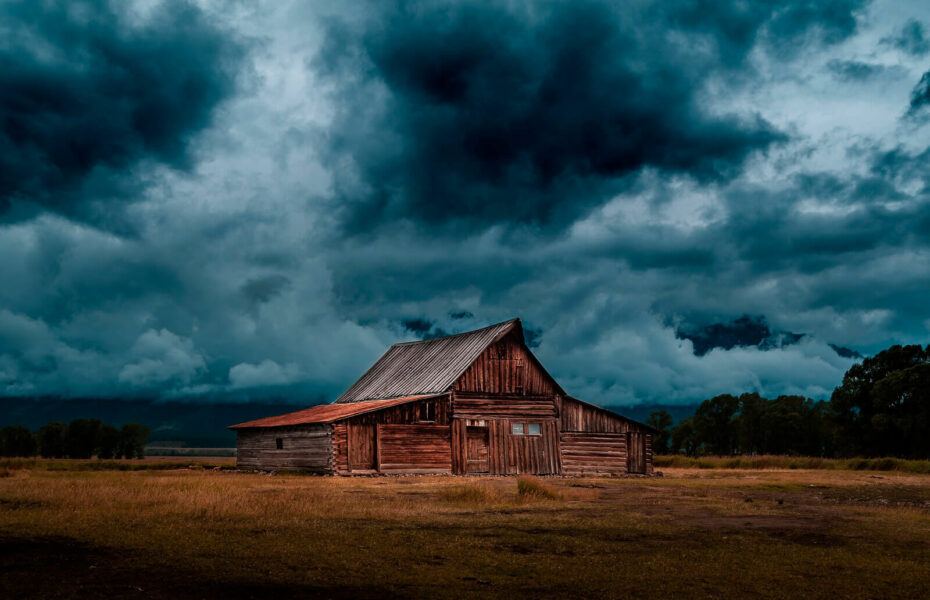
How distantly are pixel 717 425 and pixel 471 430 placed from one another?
250 ft

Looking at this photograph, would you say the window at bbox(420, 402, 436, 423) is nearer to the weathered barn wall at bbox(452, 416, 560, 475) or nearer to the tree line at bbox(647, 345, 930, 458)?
the weathered barn wall at bbox(452, 416, 560, 475)

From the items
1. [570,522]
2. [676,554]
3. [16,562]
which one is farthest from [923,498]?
[16,562]

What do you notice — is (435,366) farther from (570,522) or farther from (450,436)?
(570,522)

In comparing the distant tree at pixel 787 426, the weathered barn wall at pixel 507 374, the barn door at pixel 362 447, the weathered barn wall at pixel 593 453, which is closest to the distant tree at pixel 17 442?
the barn door at pixel 362 447

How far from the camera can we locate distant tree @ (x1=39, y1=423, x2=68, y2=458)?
327ft

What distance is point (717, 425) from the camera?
10919 centimetres

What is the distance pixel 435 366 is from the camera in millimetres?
46906

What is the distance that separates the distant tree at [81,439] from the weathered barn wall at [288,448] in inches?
2398

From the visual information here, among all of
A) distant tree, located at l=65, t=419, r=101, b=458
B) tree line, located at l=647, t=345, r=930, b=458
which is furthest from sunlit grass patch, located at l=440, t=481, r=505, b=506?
distant tree, located at l=65, t=419, r=101, b=458

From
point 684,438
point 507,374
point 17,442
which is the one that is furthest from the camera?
point 684,438

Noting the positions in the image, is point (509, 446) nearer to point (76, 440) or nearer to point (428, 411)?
point (428, 411)

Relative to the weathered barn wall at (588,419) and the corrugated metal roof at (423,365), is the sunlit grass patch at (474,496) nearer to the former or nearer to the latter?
the corrugated metal roof at (423,365)

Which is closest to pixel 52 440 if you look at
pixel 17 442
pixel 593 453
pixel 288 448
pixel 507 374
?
pixel 17 442

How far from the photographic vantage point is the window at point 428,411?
133 ft
